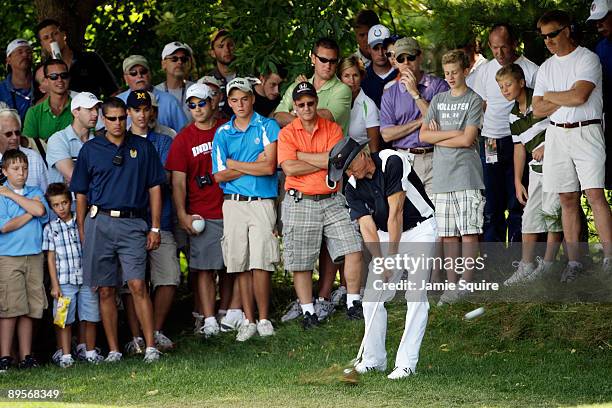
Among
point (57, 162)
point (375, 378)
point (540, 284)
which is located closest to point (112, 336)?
point (57, 162)

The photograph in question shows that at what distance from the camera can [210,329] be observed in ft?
43.7

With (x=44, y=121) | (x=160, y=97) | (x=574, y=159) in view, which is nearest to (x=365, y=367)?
(x=574, y=159)

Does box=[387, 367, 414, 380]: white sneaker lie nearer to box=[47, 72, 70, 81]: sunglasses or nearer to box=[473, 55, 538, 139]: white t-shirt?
box=[473, 55, 538, 139]: white t-shirt

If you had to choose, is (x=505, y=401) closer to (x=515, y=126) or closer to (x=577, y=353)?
(x=577, y=353)

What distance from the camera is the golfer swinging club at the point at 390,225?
10156mm

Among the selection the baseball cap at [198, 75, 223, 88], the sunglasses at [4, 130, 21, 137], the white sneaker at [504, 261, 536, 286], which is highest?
the baseball cap at [198, 75, 223, 88]

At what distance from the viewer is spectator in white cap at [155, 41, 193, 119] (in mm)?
14141

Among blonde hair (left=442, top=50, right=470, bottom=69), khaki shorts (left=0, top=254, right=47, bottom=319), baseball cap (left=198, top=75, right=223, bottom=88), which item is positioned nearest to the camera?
khaki shorts (left=0, top=254, right=47, bottom=319)

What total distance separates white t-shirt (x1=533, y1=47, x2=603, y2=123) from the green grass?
177 cm

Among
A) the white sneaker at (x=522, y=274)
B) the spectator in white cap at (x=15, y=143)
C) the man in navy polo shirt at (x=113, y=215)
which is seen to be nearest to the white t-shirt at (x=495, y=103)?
the white sneaker at (x=522, y=274)

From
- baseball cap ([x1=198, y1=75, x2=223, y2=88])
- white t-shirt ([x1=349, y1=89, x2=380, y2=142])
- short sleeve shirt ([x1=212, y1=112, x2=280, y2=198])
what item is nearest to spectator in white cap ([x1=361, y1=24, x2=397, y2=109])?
white t-shirt ([x1=349, y1=89, x2=380, y2=142])

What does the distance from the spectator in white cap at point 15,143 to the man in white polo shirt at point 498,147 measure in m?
4.47

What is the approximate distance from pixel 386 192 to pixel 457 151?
253cm

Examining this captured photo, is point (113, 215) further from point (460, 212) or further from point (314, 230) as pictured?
point (460, 212)
